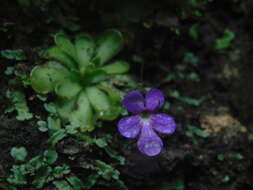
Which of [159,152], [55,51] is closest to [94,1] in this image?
[55,51]

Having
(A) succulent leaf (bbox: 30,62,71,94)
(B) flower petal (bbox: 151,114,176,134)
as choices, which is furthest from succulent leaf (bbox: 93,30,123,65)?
(B) flower petal (bbox: 151,114,176,134)

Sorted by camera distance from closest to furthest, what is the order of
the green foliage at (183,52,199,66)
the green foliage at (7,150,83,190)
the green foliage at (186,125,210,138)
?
1. the green foliage at (7,150,83,190)
2. the green foliage at (186,125,210,138)
3. the green foliage at (183,52,199,66)

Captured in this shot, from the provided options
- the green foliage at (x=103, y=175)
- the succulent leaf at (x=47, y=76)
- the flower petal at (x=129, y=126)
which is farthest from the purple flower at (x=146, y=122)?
the succulent leaf at (x=47, y=76)

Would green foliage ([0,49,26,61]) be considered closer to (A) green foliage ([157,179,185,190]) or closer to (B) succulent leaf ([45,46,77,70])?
(B) succulent leaf ([45,46,77,70])

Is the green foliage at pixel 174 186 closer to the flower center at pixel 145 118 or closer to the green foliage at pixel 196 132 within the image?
the green foliage at pixel 196 132

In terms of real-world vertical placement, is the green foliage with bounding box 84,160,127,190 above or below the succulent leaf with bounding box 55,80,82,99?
below

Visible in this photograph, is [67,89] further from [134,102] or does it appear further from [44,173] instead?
[44,173]
